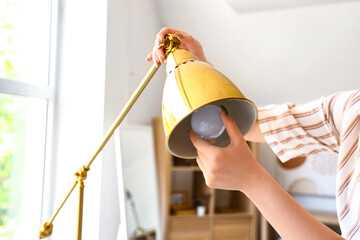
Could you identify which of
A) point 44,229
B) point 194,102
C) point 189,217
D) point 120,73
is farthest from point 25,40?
point 189,217

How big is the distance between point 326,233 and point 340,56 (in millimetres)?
2008

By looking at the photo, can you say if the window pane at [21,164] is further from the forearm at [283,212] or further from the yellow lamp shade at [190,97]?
the forearm at [283,212]

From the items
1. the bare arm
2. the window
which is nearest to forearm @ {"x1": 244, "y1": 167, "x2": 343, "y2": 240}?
the bare arm

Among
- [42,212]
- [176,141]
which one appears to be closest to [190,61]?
[176,141]

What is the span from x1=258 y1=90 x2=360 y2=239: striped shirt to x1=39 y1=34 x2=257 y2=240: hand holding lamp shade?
1.12 ft

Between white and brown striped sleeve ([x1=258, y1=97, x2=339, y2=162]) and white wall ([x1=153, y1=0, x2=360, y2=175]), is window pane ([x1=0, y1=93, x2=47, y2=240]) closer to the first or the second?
white and brown striped sleeve ([x1=258, y1=97, x2=339, y2=162])

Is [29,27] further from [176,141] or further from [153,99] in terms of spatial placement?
[176,141]

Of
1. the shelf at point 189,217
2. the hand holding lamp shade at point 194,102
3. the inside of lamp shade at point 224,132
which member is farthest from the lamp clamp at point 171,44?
Answer: the shelf at point 189,217

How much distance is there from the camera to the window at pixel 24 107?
1497 millimetres

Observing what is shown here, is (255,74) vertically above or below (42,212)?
above

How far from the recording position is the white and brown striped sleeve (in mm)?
991

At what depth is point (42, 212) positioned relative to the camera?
5.71 ft

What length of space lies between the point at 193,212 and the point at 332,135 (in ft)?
5.35

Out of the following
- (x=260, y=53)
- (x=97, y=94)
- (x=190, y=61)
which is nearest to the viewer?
(x=190, y=61)
